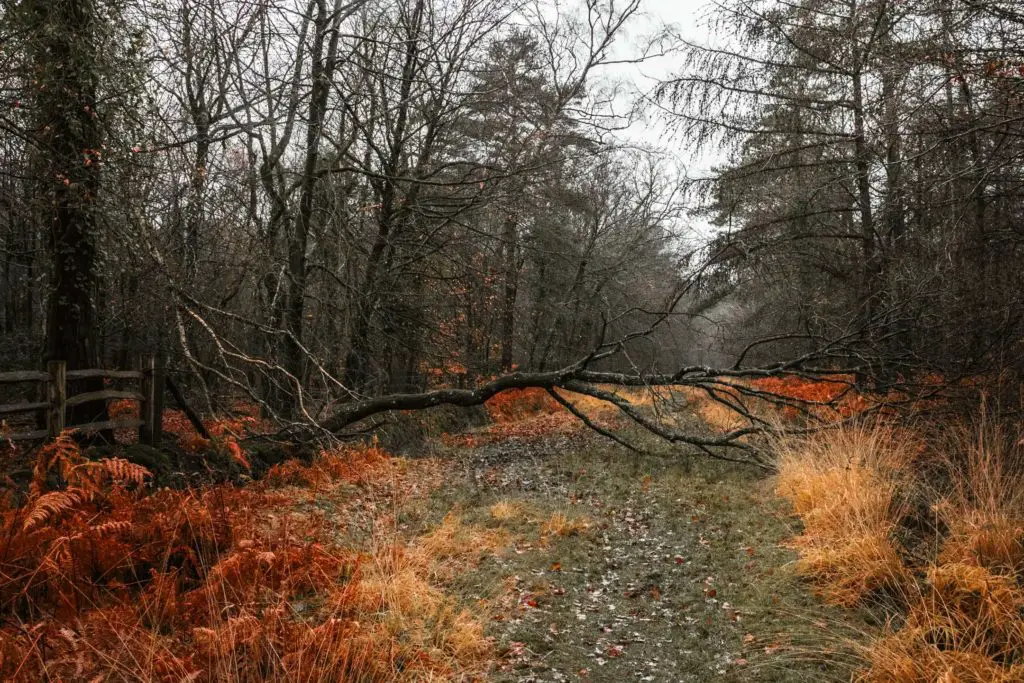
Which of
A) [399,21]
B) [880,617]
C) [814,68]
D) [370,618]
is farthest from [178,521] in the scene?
[814,68]

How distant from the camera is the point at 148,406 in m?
7.83

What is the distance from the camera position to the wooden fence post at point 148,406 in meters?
7.79

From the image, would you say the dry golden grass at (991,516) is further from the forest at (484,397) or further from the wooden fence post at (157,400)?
the wooden fence post at (157,400)

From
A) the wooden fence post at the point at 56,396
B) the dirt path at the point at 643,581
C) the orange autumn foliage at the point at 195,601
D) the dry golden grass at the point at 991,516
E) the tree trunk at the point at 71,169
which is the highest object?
the tree trunk at the point at 71,169

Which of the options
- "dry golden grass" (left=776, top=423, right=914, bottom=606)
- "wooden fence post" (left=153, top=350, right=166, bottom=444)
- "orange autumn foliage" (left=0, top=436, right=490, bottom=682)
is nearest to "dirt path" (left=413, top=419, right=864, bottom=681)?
"dry golden grass" (left=776, top=423, right=914, bottom=606)

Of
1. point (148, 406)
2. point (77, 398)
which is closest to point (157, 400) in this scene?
point (148, 406)

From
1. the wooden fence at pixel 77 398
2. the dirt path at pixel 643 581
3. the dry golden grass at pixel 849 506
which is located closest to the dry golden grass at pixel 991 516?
the dry golden grass at pixel 849 506

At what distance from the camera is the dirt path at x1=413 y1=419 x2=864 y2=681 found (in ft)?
12.7

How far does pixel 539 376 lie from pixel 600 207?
960cm

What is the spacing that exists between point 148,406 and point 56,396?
1.46m

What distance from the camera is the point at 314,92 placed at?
9688 millimetres

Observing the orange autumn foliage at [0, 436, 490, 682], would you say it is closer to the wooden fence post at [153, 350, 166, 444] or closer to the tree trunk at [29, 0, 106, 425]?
the tree trunk at [29, 0, 106, 425]

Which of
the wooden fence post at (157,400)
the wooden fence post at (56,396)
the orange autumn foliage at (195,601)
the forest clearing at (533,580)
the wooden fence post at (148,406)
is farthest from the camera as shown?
the wooden fence post at (157,400)

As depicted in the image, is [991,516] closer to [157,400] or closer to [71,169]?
[71,169]
